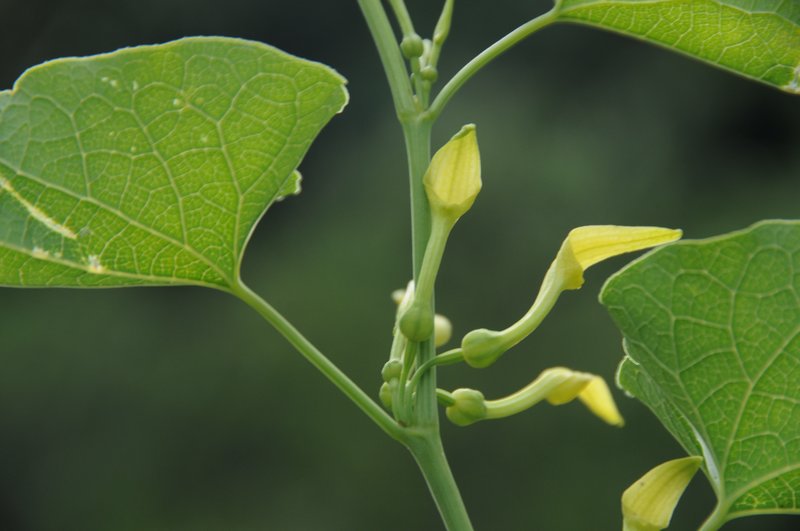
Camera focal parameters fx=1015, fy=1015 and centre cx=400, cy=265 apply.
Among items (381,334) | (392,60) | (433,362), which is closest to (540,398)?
(433,362)

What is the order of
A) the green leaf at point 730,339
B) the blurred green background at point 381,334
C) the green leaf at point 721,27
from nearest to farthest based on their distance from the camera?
the green leaf at point 730,339 < the green leaf at point 721,27 < the blurred green background at point 381,334

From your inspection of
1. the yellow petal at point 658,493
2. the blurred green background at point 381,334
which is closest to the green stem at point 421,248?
the yellow petal at point 658,493

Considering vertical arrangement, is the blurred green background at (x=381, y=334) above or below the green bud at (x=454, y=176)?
below

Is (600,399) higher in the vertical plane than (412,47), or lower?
lower

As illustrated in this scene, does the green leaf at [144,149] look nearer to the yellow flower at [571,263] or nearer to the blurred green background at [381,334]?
the yellow flower at [571,263]

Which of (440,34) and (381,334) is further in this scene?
(381,334)

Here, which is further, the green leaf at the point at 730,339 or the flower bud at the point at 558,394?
the flower bud at the point at 558,394

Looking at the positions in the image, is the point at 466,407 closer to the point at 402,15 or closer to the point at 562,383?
the point at 562,383
